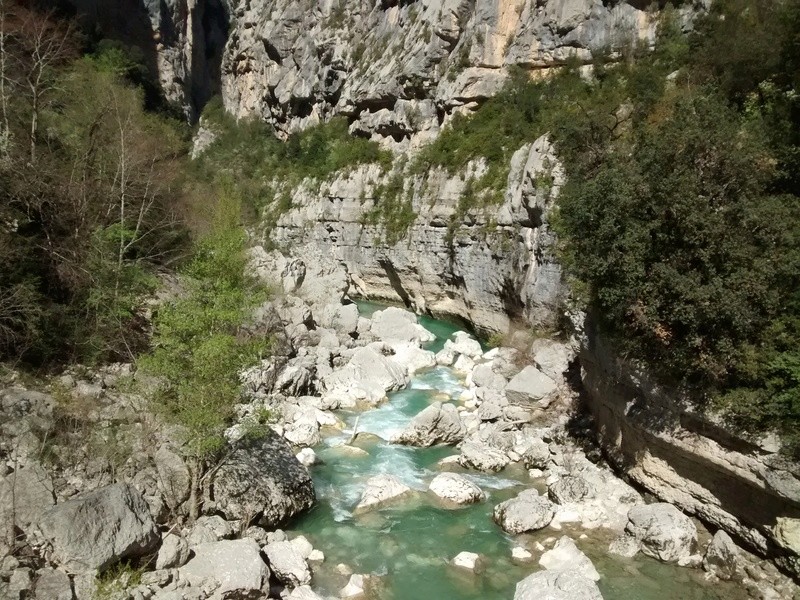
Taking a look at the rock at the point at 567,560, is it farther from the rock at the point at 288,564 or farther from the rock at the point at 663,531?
the rock at the point at 288,564

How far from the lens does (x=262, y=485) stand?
33.6 ft

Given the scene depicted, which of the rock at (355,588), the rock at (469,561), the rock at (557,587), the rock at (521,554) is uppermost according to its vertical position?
the rock at (557,587)

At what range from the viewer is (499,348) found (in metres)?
21.2

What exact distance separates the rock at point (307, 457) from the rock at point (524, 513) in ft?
14.9

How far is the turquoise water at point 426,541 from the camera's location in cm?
875

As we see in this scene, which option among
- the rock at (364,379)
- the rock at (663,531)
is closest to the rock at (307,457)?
the rock at (364,379)

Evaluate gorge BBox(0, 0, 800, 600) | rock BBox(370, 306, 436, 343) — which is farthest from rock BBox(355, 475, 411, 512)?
rock BBox(370, 306, 436, 343)

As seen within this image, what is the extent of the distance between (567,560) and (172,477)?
7.44 m

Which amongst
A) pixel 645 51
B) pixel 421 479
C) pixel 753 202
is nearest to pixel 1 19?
pixel 421 479

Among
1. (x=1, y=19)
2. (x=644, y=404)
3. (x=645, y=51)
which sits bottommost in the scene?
(x=644, y=404)

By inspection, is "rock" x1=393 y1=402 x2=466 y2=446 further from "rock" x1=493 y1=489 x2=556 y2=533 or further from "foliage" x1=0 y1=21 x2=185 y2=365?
"foliage" x1=0 y1=21 x2=185 y2=365

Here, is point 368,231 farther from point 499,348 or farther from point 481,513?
point 481,513

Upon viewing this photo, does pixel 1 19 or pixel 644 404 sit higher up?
pixel 1 19

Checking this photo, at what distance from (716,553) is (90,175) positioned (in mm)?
18370
